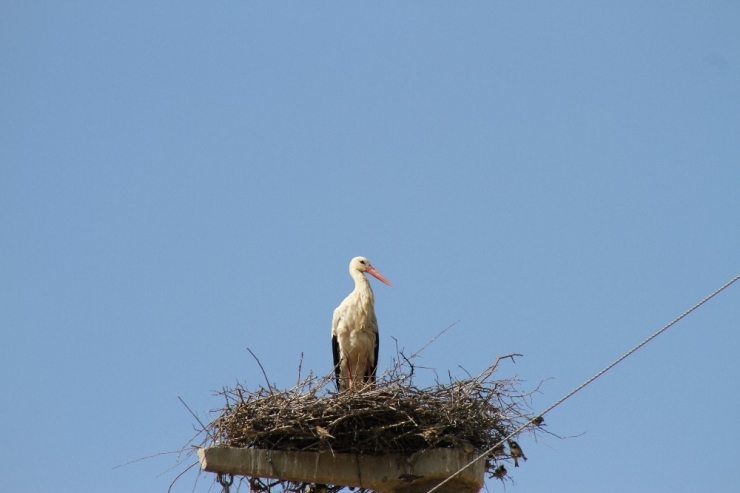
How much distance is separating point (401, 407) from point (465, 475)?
0.53 m

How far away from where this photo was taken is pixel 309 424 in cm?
710

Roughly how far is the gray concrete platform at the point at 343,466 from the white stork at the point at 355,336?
2.20m

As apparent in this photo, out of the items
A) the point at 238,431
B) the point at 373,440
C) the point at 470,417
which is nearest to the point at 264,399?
the point at 238,431

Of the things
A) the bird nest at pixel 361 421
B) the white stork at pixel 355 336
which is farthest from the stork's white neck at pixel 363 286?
the bird nest at pixel 361 421

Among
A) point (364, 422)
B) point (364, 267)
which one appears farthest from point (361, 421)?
point (364, 267)

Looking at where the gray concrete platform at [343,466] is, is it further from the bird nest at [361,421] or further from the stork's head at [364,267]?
the stork's head at [364,267]

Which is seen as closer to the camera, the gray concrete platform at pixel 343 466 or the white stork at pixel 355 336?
the gray concrete platform at pixel 343 466

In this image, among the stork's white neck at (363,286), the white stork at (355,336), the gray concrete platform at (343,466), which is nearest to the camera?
the gray concrete platform at (343,466)

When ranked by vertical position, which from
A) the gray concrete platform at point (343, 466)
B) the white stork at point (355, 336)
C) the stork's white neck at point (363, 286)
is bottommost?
the gray concrete platform at point (343, 466)

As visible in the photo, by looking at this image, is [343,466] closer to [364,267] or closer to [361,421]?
[361,421]

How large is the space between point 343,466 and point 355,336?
238cm

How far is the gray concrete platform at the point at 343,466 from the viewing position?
23.1 ft

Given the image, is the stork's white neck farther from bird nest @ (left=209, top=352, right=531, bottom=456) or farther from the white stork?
bird nest @ (left=209, top=352, right=531, bottom=456)

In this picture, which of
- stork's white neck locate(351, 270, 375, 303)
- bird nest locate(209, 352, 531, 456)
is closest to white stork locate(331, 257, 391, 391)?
stork's white neck locate(351, 270, 375, 303)
